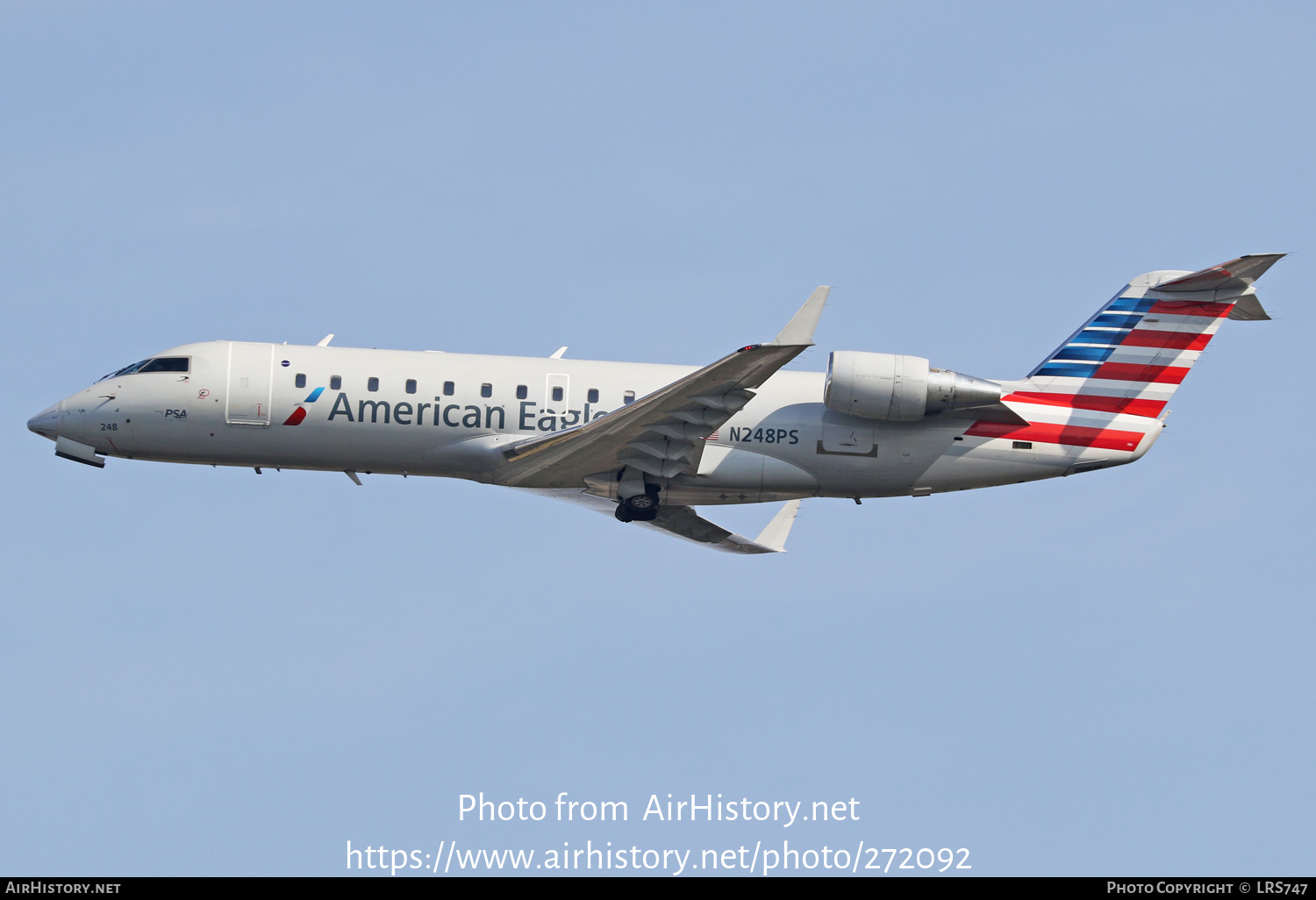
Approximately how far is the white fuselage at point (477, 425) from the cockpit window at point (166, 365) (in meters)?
0.16

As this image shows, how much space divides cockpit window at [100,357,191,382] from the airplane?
4 centimetres

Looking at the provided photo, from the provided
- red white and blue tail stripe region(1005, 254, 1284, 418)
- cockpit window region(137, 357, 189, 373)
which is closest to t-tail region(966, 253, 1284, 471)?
red white and blue tail stripe region(1005, 254, 1284, 418)

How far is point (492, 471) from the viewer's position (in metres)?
30.3

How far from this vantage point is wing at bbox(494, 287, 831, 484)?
2636cm

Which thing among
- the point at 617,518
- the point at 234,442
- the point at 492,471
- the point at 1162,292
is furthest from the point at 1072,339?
the point at 234,442

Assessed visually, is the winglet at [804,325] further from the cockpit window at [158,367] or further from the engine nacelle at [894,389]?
Answer: the cockpit window at [158,367]

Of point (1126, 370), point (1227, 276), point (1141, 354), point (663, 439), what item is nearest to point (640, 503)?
point (663, 439)

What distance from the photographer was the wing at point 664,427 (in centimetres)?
2636

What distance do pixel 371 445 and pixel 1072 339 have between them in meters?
15.1

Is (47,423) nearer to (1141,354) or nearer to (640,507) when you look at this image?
(640,507)

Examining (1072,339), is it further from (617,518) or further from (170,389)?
(170,389)

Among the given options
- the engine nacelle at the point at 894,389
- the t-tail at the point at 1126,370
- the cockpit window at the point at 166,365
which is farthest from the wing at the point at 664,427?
the cockpit window at the point at 166,365

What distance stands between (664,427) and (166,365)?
10.9 metres

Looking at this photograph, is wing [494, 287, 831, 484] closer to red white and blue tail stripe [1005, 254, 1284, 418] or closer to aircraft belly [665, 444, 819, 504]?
aircraft belly [665, 444, 819, 504]
